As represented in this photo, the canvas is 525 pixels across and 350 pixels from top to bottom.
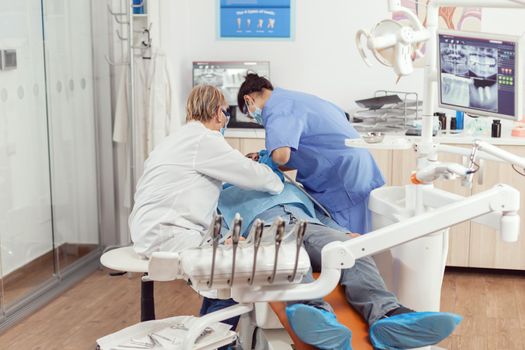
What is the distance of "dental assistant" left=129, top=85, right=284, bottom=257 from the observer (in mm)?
3043

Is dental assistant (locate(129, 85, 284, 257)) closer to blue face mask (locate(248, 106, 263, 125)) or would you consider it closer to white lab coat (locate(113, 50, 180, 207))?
blue face mask (locate(248, 106, 263, 125))

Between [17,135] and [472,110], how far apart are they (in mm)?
2187

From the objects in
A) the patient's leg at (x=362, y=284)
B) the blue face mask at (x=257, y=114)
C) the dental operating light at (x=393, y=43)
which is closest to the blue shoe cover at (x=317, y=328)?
the patient's leg at (x=362, y=284)

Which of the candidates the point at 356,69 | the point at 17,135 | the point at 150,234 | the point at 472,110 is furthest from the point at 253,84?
the point at 356,69

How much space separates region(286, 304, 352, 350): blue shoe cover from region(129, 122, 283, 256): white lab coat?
0.80m

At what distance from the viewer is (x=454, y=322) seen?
234 centimetres

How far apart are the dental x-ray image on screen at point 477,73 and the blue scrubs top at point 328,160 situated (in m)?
0.59

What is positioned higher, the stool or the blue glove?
the blue glove

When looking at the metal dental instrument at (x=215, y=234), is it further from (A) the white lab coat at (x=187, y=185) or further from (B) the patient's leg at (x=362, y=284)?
(A) the white lab coat at (x=187, y=185)

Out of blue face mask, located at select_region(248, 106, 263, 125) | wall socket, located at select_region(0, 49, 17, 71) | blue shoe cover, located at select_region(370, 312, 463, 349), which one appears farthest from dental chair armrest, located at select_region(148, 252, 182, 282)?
wall socket, located at select_region(0, 49, 17, 71)

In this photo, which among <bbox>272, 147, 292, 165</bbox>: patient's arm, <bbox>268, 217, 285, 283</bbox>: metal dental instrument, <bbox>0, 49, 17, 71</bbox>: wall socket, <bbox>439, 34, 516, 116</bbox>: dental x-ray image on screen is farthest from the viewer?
<bbox>0, 49, 17, 71</bbox>: wall socket

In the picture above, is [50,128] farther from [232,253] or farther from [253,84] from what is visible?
[232,253]

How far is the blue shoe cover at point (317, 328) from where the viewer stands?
2.31 m

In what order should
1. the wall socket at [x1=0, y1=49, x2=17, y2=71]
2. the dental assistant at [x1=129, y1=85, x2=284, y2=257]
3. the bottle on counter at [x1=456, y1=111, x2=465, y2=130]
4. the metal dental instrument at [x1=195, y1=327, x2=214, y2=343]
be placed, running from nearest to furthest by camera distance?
the metal dental instrument at [x1=195, y1=327, x2=214, y2=343], the dental assistant at [x1=129, y1=85, x2=284, y2=257], the wall socket at [x1=0, y1=49, x2=17, y2=71], the bottle on counter at [x1=456, y1=111, x2=465, y2=130]
